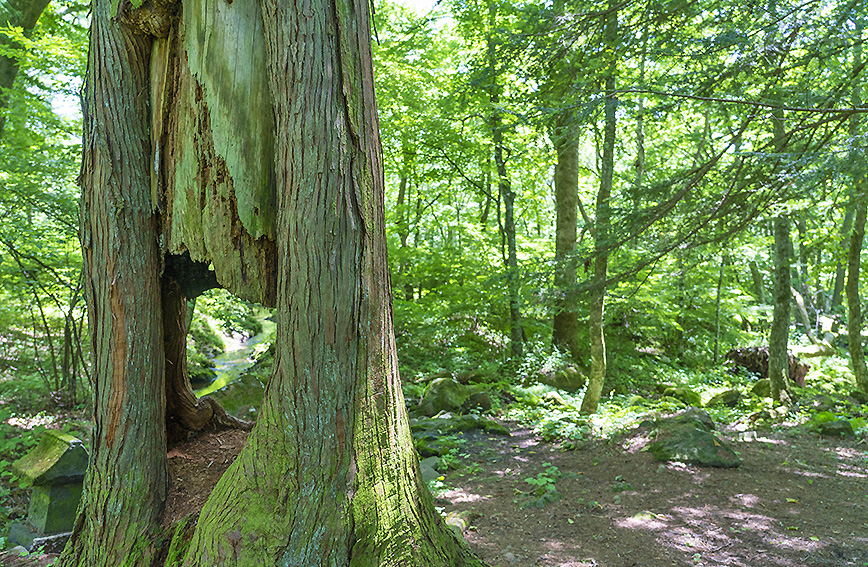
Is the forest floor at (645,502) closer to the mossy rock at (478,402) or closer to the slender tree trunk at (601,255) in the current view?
the slender tree trunk at (601,255)

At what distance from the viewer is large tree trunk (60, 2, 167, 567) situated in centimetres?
229

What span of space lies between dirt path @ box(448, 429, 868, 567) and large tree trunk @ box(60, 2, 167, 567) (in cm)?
234

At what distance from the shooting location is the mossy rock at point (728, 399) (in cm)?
907

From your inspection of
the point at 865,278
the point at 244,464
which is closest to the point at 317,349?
the point at 244,464

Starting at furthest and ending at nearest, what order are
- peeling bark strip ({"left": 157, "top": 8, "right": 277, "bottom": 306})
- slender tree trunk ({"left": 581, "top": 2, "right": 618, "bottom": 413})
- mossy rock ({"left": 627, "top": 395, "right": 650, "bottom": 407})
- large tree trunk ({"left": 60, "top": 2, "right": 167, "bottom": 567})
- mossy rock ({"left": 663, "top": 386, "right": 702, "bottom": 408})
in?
mossy rock ({"left": 663, "top": 386, "right": 702, "bottom": 408})
mossy rock ({"left": 627, "top": 395, "right": 650, "bottom": 407})
slender tree trunk ({"left": 581, "top": 2, "right": 618, "bottom": 413})
large tree trunk ({"left": 60, "top": 2, "right": 167, "bottom": 567})
peeling bark strip ({"left": 157, "top": 8, "right": 277, "bottom": 306})

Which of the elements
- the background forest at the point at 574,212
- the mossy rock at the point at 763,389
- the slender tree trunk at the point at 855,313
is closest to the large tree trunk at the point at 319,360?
the background forest at the point at 574,212

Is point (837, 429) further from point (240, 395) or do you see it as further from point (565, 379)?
point (240, 395)

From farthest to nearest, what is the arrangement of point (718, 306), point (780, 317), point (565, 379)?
point (718, 306) → point (565, 379) → point (780, 317)

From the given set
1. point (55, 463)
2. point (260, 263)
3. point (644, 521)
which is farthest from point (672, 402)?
point (55, 463)

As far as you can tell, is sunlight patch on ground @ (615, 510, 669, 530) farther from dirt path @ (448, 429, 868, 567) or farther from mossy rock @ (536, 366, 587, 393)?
mossy rock @ (536, 366, 587, 393)

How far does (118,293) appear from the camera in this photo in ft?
7.55

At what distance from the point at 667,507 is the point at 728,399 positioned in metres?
5.57

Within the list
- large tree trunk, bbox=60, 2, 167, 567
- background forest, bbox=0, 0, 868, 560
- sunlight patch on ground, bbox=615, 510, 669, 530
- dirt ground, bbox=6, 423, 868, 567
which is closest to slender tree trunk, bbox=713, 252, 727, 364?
background forest, bbox=0, 0, 868, 560

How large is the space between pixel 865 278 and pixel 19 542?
2001 cm
